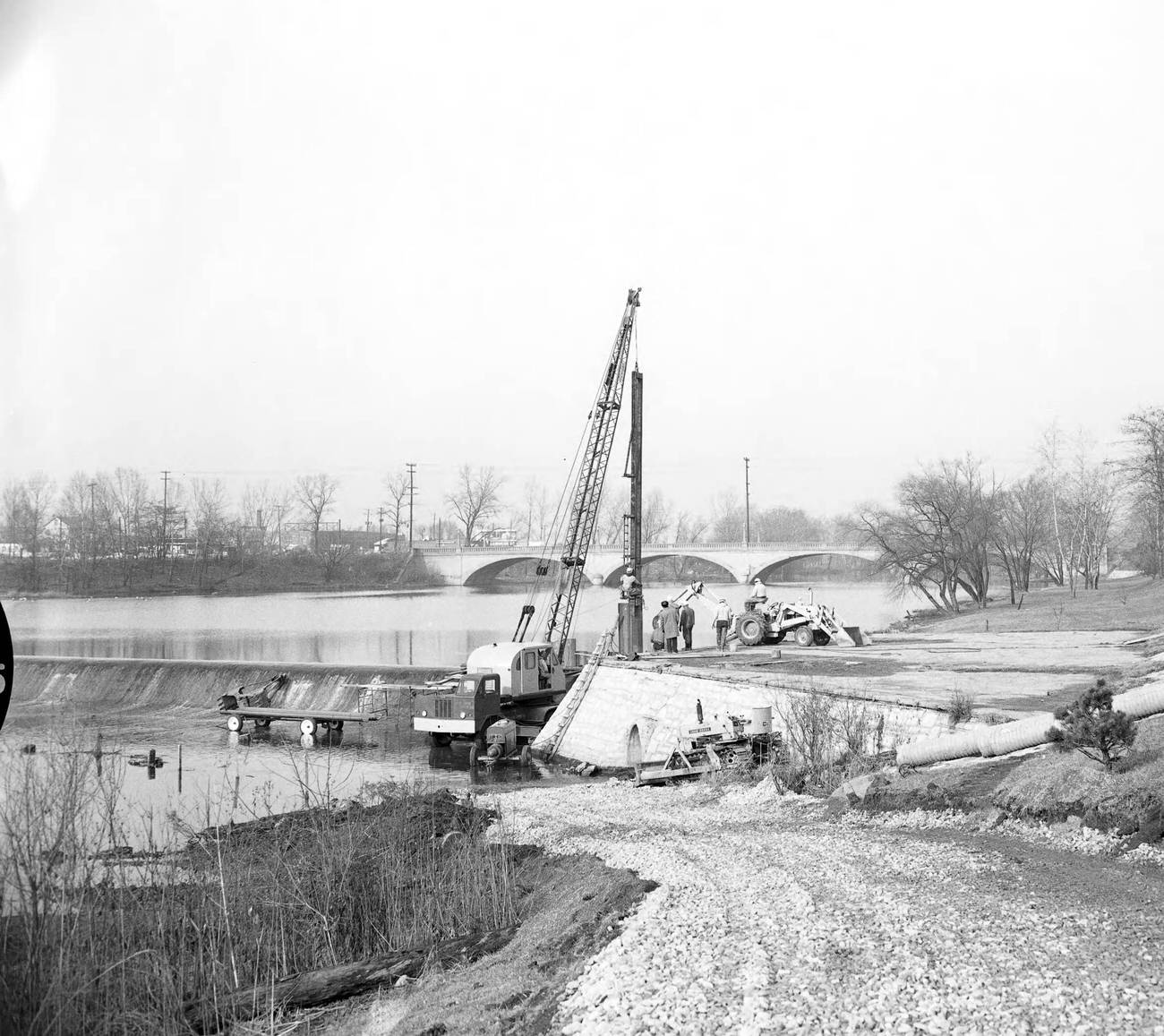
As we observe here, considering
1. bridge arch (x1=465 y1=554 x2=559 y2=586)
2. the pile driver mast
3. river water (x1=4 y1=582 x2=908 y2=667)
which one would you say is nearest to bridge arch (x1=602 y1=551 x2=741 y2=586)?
river water (x1=4 y1=582 x2=908 y2=667)

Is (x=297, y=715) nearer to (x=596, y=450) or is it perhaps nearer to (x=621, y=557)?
(x=596, y=450)

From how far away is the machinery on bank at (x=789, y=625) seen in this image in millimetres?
26750

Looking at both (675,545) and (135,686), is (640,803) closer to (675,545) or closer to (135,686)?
(135,686)

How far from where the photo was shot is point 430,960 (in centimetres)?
703

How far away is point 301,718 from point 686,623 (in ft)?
32.7

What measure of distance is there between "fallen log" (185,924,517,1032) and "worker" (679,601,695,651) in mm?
19978

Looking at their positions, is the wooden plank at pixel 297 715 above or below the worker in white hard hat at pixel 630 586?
below

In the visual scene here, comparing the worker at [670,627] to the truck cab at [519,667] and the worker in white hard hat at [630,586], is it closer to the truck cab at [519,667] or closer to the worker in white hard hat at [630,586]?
the worker in white hard hat at [630,586]

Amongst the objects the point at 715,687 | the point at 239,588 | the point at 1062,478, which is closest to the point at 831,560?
the point at 1062,478

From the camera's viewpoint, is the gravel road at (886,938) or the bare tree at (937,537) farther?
the bare tree at (937,537)

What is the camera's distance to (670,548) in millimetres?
67188

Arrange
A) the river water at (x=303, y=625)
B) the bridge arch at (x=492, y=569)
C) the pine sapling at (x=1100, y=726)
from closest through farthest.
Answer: the pine sapling at (x=1100, y=726) → the river water at (x=303, y=625) → the bridge arch at (x=492, y=569)

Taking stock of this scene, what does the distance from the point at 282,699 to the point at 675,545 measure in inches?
1660

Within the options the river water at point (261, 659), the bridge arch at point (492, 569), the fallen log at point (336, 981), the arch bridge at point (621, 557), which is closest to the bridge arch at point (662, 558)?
the arch bridge at point (621, 557)
